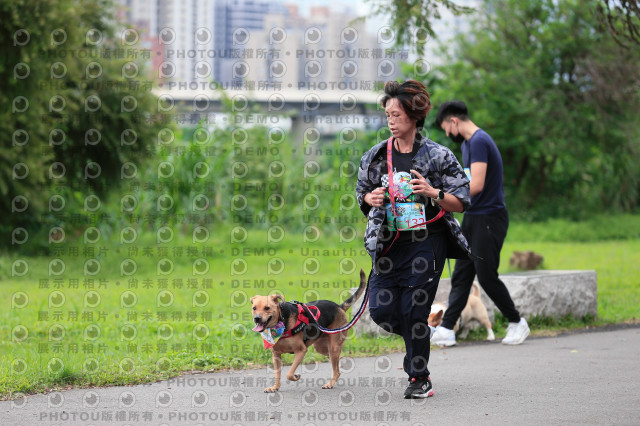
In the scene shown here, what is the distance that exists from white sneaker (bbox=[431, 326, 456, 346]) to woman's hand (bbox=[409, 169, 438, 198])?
3071 millimetres

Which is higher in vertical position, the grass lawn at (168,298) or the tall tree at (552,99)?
the tall tree at (552,99)

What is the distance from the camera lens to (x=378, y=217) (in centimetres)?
572

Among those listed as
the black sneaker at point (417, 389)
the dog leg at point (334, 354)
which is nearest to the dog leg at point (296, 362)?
the dog leg at point (334, 354)

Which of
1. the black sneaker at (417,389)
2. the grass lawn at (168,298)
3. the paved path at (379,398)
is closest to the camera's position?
the paved path at (379,398)

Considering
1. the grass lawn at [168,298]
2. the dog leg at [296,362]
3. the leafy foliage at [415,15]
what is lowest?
the grass lawn at [168,298]

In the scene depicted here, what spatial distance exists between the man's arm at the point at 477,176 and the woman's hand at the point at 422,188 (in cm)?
218

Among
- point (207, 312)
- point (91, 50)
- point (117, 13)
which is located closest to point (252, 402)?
point (207, 312)

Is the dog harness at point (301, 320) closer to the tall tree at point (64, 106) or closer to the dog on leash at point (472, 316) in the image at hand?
the dog on leash at point (472, 316)

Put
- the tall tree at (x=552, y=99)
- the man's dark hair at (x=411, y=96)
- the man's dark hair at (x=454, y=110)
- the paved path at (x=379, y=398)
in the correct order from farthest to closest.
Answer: the tall tree at (x=552, y=99), the man's dark hair at (x=454, y=110), the man's dark hair at (x=411, y=96), the paved path at (x=379, y=398)

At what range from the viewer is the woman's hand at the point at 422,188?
→ 5.49m

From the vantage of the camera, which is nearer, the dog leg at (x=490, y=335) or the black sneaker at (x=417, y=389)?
the black sneaker at (x=417, y=389)

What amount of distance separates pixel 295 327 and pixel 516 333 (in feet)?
10.3

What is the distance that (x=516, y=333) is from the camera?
834cm

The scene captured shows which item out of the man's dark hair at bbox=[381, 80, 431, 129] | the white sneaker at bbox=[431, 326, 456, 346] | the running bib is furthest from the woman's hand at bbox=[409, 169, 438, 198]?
the white sneaker at bbox=[431, 326, 456, 346]
